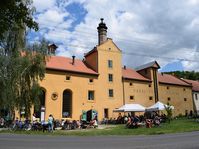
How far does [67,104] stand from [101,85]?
699 centimetres

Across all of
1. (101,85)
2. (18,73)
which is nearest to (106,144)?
(18,73)

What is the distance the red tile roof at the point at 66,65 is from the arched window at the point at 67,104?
12.5 ft

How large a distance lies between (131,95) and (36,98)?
22803 millimetres

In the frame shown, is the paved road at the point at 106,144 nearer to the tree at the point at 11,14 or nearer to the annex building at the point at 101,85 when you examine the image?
the tree at the point at 11,14

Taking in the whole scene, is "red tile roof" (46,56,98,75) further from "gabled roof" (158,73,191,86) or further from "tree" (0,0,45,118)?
"gabled roof" (158,73,191,86)

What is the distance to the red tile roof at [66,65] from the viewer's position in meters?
44.0

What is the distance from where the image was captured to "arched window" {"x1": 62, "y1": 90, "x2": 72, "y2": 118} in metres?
43.6

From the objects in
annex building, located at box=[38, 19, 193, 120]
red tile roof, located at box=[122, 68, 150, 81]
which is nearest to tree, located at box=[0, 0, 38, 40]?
annex building, located at box=[38, 19, 193, 120]

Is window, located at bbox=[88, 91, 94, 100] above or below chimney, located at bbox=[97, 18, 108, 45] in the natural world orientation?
below

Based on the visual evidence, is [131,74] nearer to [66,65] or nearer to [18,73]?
[66,65]

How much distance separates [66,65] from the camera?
46.5 meters

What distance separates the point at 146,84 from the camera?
54656mm

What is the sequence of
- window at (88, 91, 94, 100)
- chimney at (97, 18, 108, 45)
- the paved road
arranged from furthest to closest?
chimney at (97, 18, 108, 45) < window at (88, 91, 94, 100) < the paved road

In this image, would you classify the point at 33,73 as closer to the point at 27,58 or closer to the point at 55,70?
the point at 27,58
